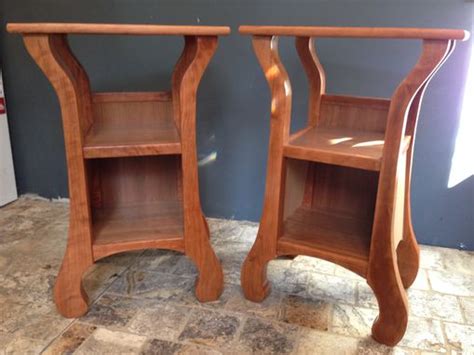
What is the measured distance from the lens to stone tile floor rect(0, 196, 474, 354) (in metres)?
1.09

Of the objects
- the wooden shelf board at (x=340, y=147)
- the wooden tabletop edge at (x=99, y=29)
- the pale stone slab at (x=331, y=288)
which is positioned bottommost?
the pale stone slab at (x=331, y=288)

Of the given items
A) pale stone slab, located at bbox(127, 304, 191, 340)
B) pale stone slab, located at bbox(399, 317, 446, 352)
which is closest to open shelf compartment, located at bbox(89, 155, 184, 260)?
pale stone slab, located at bbox(127, 304, 191, 340)

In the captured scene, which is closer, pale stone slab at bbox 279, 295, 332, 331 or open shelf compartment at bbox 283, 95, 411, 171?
open shelf compartment at bbox 283, 95, 411, 171

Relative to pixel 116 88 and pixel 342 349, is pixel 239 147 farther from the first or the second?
pixel 342 349

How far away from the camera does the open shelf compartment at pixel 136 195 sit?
1246 mm

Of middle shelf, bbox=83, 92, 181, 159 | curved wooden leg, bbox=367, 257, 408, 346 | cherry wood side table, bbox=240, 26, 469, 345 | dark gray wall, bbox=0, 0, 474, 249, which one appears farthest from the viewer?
dark gray wall, bbox=0, 0, 474, 249

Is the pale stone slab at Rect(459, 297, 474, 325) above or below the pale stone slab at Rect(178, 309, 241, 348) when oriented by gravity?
above

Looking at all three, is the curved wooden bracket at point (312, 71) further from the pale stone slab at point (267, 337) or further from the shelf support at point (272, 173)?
A: the pale stone slab at point (267, 337)

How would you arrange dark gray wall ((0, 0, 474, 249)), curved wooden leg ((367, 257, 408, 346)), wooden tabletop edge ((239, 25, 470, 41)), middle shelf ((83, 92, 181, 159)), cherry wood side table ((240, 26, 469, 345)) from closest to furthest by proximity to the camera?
wooden tabletop edge ((239, 25, 470, 41)) < cherry wood side table ((240, 26, 469, 345)) < curved wooden leg ((367, 257, 408, 346)) < middle shelf ((83, 92, 181, 159)) < dark gray wall ((0, 0, 474, 249))

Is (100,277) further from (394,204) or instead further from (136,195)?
(394,204)

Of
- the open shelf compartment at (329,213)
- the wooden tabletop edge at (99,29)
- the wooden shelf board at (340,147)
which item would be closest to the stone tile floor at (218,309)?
the open shelf compartment at (329,213)

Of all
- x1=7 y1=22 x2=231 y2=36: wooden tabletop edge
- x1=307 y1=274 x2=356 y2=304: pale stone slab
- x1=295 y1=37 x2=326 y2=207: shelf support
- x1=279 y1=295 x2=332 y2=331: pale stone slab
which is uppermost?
x1=7 y1=22 x2=231 y2=36: wooden tabletop edge

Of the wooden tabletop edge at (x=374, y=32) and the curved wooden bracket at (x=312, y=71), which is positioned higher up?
the wooden tabletop edge at (x=374, y=32)

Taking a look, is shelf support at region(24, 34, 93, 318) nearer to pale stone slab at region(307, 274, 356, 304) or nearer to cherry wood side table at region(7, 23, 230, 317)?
cherry wood side table at region(7, 23, 230, 317)
